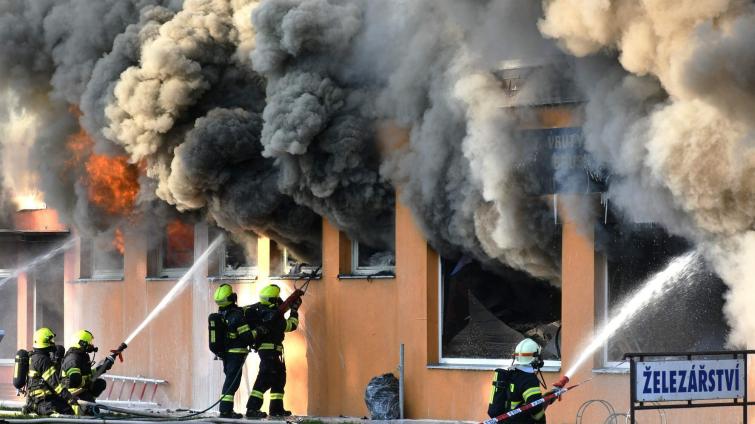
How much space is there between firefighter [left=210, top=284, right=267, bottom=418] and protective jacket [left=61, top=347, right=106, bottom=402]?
1.72 m

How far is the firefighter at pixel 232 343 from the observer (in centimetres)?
1709

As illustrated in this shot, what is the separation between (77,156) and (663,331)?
1055cm

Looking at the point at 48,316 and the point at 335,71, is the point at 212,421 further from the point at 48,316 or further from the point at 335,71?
the point at 48,316

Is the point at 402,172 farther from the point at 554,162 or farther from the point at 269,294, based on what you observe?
the point at 269,294

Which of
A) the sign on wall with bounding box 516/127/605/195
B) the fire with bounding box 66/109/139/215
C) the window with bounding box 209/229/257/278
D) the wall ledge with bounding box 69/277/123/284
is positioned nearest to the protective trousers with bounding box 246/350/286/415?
the window with bounding box 209/229/257/278

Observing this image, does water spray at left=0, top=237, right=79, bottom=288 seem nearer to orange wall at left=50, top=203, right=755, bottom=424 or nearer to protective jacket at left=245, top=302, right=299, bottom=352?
orange wall at left=50, top=203, right=755, bottom=424

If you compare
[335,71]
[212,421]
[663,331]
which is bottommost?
[212,421]

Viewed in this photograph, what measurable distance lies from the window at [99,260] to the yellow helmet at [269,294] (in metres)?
5.62

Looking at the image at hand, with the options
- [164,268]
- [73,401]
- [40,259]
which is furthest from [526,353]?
[40,259]

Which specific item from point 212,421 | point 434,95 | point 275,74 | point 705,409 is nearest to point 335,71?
point 275,74

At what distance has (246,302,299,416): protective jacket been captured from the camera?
17391mm

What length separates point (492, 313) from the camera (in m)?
16.6

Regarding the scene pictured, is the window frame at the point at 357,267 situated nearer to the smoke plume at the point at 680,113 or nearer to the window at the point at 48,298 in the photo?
the smoke plume at the point at 680,113

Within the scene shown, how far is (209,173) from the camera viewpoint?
18672 millimetres
